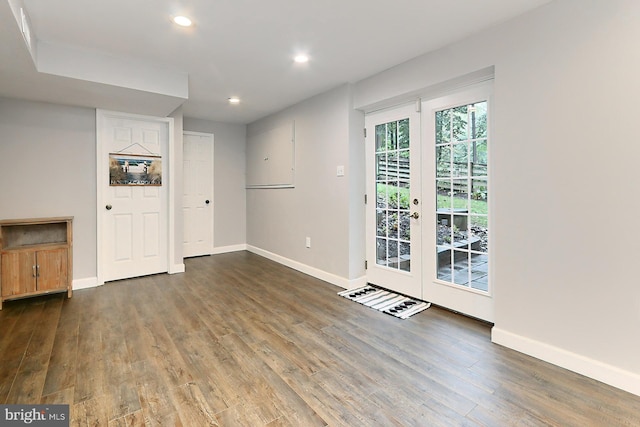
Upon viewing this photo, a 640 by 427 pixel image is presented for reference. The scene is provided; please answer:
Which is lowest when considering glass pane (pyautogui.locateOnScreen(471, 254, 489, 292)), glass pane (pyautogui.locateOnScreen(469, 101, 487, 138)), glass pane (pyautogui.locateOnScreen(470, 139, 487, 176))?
glass pane (pyautogui.locateOnScreen(471, 254, 489, 292))

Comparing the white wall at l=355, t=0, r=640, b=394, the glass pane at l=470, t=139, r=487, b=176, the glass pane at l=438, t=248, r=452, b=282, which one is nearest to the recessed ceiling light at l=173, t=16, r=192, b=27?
the white wall at l=355, t=0, r=640, b=394

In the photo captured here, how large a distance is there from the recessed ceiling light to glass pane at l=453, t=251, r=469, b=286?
2.90 m

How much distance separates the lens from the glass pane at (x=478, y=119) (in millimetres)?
2682

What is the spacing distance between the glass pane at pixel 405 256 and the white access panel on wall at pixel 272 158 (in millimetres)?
1960

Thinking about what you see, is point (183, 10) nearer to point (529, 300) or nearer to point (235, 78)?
point (235, 78)

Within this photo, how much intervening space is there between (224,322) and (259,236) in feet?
9.34

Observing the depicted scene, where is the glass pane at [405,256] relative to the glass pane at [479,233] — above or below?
below

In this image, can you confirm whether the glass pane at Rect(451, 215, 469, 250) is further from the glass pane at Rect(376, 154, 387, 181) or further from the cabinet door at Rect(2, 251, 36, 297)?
the cabinet door at Rect(2, 251, 36, 297)

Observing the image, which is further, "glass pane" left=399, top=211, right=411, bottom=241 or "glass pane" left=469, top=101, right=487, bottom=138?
"glass pane" left=399, top=211, right=411, bottom=241

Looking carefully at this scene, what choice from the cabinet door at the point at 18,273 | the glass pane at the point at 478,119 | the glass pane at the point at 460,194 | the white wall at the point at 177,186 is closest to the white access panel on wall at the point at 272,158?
the white wall at the point at 177,186

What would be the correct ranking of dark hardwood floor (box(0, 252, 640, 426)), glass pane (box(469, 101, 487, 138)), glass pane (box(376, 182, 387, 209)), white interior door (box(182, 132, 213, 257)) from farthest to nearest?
white interior door (box(182, 132, 213, 257))
glass pane (box(376, 182, 387, 209))
glass pane (box(469, 101, 487, 138))
dark hardwood floor (box(0, 252, 640, 426))

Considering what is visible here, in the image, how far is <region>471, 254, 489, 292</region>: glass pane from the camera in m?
2.73

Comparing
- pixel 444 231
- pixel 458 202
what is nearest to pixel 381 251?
pixel 444 231

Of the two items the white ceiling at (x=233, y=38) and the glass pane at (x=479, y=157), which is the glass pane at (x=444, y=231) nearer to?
the glass pane at (x=479, y=157)
